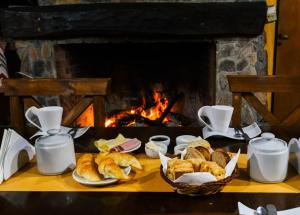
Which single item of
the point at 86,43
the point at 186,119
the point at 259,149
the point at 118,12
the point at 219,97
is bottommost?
the point at 186,119

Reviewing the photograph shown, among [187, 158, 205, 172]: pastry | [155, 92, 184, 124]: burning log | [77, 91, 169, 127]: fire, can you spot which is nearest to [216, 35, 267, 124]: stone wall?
[155, 92, 184, 124]: burning log

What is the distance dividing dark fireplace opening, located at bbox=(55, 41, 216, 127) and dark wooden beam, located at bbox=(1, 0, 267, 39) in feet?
1.24

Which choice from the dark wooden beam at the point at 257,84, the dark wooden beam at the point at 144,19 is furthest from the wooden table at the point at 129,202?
the dark wooden beam at the point at 144,19

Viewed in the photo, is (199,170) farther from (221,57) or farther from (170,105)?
(170,105)

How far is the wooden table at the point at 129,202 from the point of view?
0.94 m

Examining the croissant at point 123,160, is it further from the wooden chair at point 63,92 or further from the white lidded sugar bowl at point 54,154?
the wooden chair at point 63,92

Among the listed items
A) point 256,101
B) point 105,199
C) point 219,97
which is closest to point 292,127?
point 256,101

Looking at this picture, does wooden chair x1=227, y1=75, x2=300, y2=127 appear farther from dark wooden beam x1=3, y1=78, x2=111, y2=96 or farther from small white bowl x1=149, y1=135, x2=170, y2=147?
dark wooden beam x1=3, y1=78, x2=111, y2=96

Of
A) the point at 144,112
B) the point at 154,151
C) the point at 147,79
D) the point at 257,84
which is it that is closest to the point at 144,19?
the point at 147,79

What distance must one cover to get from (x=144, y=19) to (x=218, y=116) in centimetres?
135

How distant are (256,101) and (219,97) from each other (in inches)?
40.0

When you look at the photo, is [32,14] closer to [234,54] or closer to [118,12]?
[118,12]

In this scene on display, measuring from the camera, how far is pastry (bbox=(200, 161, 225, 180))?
0.98m

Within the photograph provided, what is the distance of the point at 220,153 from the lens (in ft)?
3.52
